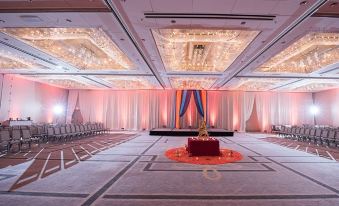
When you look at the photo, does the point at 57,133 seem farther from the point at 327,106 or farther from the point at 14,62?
the point at 327,106

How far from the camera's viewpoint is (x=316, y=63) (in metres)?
10.1

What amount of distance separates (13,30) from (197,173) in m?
6.97

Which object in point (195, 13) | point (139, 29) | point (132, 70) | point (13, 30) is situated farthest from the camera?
point (132, 70)

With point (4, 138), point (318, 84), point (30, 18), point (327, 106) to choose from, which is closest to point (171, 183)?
point (30, 18)

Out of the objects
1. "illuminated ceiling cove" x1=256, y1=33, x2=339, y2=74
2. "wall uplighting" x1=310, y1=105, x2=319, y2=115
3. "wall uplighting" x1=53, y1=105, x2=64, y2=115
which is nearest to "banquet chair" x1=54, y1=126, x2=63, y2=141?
"wall uplighting" x1=53, y1=105, x2=64, y2=115

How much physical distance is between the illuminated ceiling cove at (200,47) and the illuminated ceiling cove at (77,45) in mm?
1929

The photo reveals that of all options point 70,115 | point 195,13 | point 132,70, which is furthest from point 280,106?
point 70,115

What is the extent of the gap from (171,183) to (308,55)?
872 centimetres

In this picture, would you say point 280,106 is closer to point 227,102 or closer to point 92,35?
point 227,102

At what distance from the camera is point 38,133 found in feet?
32.6

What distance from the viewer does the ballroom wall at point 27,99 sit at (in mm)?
12562

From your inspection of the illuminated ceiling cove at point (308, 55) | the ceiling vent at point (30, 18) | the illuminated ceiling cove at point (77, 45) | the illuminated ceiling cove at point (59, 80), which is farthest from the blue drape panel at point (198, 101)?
the ceiling vent at point (30, 18)

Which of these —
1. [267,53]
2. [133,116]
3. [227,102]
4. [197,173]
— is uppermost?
[267,53]

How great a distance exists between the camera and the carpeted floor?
3.40 metres
